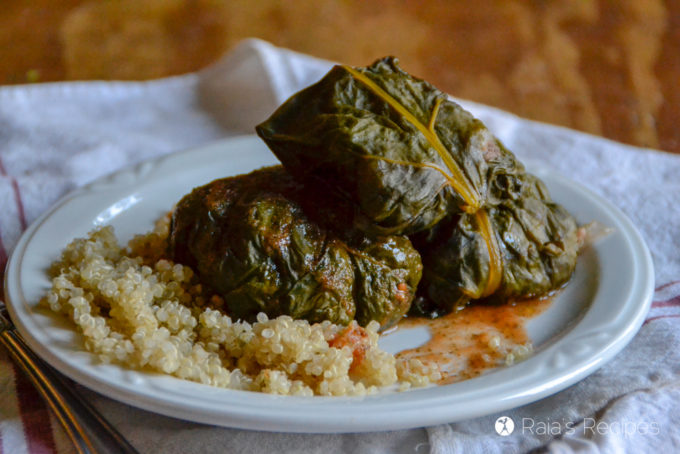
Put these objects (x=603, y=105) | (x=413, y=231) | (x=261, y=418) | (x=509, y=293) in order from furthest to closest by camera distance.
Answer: (x=603, y=105) < (x=509, y=293) < (x=413, y=231) < (x=261, y=418)

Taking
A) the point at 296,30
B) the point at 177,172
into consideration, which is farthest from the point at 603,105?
the point at 177,172

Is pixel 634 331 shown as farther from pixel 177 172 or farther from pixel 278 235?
pixel 177 172

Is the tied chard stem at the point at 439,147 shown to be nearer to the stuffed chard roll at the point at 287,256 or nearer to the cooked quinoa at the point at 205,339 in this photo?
the stuffed chard roll at the point at 287,256

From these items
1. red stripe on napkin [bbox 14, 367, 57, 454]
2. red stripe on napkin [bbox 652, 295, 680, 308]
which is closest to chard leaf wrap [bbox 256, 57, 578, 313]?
red stripe on napkin [bbox 652, 295, 680, 308]

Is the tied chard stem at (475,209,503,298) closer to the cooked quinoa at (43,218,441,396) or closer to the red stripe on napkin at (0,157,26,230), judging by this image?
the cooked quinoa at (43,218,441,396)

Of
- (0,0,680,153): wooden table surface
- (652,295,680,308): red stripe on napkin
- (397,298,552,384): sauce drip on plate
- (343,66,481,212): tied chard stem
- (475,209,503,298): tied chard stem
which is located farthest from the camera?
(0,0,680,153): wooden table surface

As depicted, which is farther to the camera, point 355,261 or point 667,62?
point 667,62

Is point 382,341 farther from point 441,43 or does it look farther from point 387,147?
point 441,43
